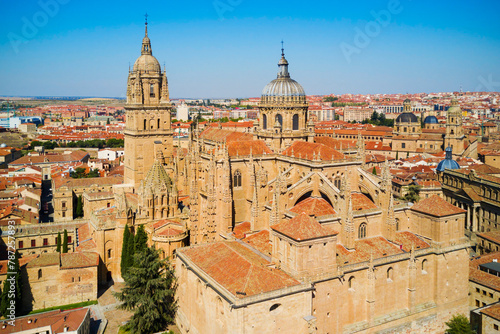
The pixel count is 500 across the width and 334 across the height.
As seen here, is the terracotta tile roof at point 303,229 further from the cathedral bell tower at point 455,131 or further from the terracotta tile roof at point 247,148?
the cathedral bell tower at point 455,131

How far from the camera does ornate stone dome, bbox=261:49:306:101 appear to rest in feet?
135

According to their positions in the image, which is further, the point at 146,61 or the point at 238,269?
the point at 146,61

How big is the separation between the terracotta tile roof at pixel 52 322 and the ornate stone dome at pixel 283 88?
25159 mm

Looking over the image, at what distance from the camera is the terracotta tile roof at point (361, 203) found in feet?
112

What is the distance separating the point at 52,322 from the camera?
28.8 meters

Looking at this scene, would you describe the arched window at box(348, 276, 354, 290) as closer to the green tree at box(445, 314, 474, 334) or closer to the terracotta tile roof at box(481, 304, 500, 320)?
the green tree at box(445, 314, 474, 334)

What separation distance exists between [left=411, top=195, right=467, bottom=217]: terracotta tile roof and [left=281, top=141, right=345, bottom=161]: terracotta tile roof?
753 centimetres

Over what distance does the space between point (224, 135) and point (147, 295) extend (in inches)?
864

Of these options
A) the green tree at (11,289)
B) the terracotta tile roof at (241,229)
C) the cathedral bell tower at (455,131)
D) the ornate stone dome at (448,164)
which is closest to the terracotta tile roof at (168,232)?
the terracotta tile roof at (241,229)

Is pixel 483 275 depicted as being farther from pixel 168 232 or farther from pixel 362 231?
pixel 168 232

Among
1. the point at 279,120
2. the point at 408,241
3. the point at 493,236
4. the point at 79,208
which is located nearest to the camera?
the point at 408,241

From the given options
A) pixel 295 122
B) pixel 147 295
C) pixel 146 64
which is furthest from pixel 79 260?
pixel 146 64

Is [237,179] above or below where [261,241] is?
above

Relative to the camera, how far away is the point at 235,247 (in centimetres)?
3156
